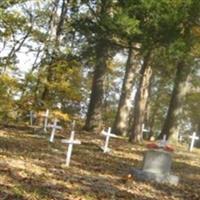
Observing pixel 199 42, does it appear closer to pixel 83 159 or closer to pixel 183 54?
pixel 183 54

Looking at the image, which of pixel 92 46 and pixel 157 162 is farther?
pixel 92 46

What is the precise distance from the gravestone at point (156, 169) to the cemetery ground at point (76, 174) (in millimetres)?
314

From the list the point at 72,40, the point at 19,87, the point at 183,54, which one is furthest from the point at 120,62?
the point at 19,87

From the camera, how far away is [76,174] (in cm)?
1263

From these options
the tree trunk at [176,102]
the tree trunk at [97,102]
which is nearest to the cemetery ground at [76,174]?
the tree trunk at [97,102]

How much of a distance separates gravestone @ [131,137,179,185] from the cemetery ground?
1.03 ft

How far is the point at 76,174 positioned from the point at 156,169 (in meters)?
2.11

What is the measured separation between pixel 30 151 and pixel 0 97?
108 inches

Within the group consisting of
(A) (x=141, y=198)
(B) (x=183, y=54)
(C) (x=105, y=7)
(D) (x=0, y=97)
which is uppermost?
(C) (x=105, y=7)

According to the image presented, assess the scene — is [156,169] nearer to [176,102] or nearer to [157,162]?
[157,162]

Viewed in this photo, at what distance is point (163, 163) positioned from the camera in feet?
44.9

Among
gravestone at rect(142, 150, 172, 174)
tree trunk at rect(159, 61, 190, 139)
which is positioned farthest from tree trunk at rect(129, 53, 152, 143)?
gravestone at rect(142, 150, 172, 174)

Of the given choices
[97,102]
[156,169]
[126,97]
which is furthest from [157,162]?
[126,97]

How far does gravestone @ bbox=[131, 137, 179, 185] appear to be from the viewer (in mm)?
13414
